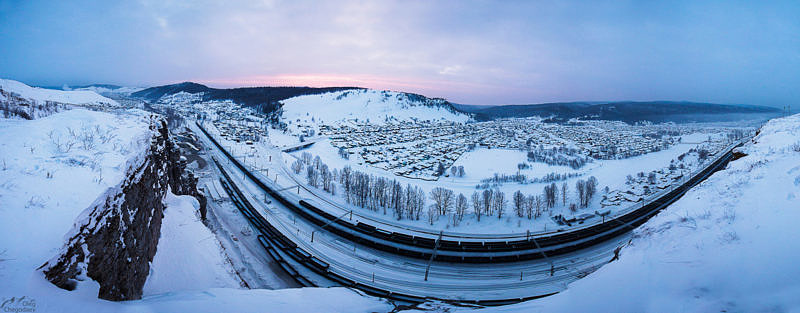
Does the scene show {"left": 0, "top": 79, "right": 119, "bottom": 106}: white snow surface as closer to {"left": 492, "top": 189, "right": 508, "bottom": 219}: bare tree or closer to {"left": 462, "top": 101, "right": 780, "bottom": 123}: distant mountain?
{"left": 492, "top": 189, "right": 508, "bottom": 219}: bare tree

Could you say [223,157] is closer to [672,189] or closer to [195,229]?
[195,229]

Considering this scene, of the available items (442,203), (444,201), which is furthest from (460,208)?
(442,203)

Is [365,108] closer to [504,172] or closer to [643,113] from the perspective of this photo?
[504,172]

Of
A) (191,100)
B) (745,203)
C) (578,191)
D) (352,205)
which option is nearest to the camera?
(745,203)

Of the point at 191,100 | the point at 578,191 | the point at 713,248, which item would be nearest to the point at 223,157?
the point at 578,191

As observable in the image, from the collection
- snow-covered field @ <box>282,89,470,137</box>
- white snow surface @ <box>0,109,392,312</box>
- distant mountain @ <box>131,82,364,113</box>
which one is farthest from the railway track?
distant mountain @ <box>131,82,364,113</box>

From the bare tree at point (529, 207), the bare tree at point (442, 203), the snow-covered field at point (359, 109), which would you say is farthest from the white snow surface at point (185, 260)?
the snow-covered field at point (359, 109)
